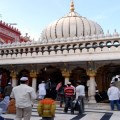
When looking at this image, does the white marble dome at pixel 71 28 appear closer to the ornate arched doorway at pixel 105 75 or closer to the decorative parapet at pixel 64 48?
the ornate arched doorway at pixel 105 75

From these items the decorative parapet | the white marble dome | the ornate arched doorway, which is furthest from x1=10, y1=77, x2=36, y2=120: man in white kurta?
the white marble dome

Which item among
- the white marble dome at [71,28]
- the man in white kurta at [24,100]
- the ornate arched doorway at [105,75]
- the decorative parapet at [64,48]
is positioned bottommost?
the man in white kurta at [24,100]

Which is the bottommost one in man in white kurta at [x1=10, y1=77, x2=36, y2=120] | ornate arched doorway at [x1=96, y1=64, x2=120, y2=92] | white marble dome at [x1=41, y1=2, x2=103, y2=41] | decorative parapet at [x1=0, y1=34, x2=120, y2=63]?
man in white kurta at [x1=10, y1=77, x2=36, y2=120]

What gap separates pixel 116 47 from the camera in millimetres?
13047

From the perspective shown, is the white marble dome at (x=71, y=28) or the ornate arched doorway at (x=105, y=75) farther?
the white marble dome at (x=71, y=28)

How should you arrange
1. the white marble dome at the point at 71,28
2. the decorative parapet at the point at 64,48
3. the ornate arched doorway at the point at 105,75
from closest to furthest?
the decorative parapet at the point at 64,48, the ornate arched doorway at the point at 105,75, the white marble dome at the point at 71,28

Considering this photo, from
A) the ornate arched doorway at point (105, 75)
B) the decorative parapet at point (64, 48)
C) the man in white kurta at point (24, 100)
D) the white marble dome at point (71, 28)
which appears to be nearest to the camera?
the man in white kurta at point (24, 100)

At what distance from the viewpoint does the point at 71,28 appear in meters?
19.4

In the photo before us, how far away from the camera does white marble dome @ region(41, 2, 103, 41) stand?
19.3 meters

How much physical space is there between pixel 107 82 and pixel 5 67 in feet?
22.1

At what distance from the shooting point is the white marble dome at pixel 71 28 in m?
19.3

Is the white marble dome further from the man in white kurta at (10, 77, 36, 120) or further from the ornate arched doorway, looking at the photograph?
the man in white kurta at (10, 77, 36, 120)

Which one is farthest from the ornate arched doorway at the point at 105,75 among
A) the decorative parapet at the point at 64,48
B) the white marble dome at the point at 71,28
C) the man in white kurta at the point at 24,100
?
the man in white kurta at the point at 24,100

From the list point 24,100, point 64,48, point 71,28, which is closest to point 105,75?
point 64,48
